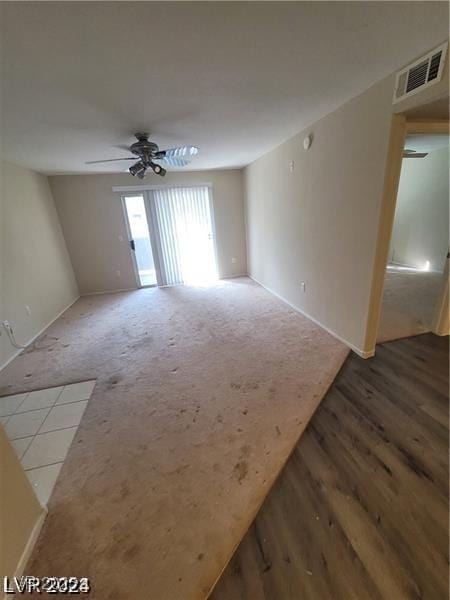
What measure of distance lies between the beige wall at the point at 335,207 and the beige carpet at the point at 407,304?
0.73 metres

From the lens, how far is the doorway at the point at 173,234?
16.1ft

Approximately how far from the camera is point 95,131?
7.90 ft

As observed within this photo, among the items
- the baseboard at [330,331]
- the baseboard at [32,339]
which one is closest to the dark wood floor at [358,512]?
the baseboard at [330,331]

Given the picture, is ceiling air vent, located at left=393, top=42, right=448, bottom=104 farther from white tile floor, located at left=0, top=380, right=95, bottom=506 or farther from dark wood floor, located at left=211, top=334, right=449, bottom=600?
white tile floor, located at left=0, top=380, right=95, bottom=506

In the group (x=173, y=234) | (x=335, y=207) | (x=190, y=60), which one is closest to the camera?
(x=190, y=60)

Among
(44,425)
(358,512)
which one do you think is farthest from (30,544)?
(358,512)

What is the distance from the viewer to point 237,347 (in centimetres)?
282

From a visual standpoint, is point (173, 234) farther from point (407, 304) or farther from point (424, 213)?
point (424, 213)

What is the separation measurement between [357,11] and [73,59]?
4.82ft

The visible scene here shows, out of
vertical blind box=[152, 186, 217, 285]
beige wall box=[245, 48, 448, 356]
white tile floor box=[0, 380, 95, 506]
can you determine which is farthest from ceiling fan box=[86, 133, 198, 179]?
white tile floor box=[0, 380, 95, 506]

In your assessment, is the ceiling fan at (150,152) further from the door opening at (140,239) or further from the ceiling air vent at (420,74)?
the door opening at (140,239)

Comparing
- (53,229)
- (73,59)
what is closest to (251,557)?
(73,59)

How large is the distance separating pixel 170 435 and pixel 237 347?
1260mm

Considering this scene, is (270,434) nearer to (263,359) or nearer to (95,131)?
(263,359)
